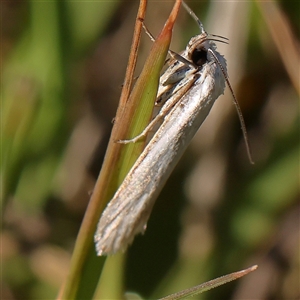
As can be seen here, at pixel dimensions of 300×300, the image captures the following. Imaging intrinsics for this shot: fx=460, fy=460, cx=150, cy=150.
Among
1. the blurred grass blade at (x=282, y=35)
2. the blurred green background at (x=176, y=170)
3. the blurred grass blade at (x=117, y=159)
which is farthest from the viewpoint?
the blurred grass blade at (x=282, y=35)

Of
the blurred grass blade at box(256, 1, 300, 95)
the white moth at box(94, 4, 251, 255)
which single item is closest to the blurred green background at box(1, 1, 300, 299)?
the blurred grass blade at box(256, 1, 300, 95)

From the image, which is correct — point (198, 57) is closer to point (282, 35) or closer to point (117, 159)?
point (117, 159)

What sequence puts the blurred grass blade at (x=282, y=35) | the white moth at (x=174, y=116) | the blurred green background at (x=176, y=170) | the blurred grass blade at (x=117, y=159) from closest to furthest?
the blurred grass blade at (x=117, y=159)
the white moth at (x=174, y=116)
the blurred green background at (x=176, y=170)
the blurred grass blade at (x=282, y=35)

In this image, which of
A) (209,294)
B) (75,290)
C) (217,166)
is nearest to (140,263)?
(209,294)

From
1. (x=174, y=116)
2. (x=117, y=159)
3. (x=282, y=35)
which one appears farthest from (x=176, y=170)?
(x=117, y=159)

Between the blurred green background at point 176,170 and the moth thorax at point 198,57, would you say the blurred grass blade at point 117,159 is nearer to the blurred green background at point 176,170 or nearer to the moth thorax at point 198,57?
the moth thorax at point 198,57

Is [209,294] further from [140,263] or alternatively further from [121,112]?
[121,112]

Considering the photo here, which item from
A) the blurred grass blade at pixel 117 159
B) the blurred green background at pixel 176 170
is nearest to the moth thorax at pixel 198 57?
the blurred grass blade at pixel 117 159
